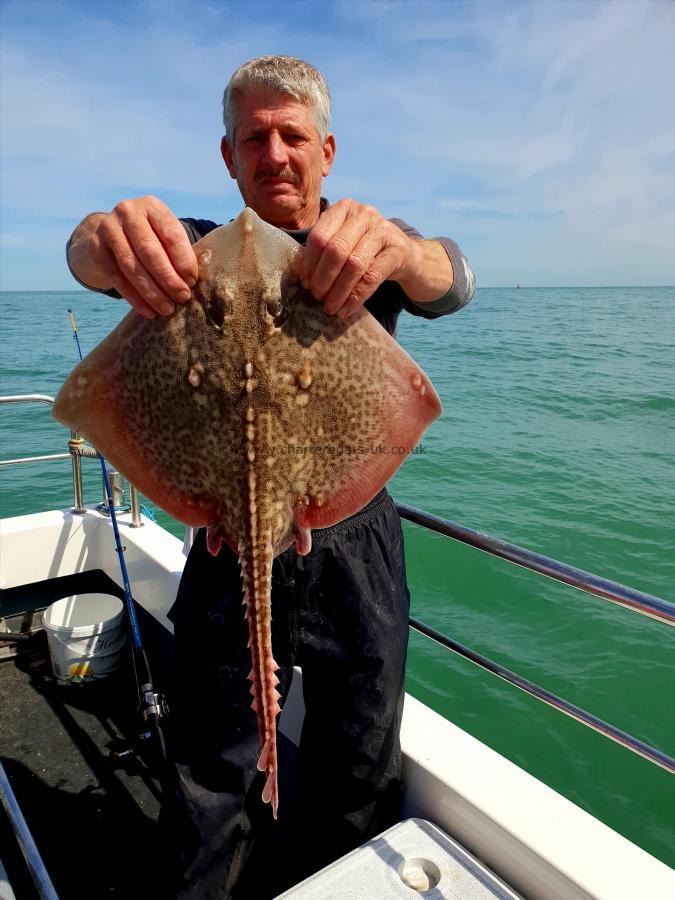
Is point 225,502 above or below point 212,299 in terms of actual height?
below

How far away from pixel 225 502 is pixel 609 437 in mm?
17566

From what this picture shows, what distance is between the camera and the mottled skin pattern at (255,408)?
156 cm

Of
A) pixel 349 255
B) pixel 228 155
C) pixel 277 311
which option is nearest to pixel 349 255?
pixel 349 255

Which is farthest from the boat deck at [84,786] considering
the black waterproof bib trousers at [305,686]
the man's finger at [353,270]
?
the man's finger at [353,270]

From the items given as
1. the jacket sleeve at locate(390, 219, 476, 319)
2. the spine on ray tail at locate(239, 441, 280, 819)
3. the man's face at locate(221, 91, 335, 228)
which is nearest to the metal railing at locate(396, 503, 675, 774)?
the jacket sleeve at locate(390, 219, 476, 319)

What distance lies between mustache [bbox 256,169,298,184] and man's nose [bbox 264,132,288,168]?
33 millimetres

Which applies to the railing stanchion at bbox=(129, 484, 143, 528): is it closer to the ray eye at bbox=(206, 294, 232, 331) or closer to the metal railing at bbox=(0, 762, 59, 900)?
the metal railing at bbox=(0, 762, 59, 900)

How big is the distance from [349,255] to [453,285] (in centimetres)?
63

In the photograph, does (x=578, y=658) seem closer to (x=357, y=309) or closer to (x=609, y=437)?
(x=357, y=309)

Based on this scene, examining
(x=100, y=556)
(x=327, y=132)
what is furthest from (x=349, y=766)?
(x=100, y=556)

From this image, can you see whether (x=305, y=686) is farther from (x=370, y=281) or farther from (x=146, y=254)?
(x=146, y=254)

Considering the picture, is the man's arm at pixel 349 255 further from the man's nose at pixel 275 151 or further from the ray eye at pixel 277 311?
the man's nose at pixel 275 151

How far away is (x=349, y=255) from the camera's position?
58.8 inches

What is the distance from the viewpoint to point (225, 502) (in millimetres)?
1656
